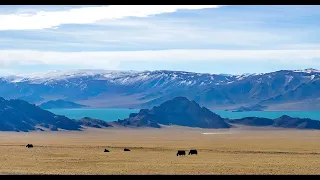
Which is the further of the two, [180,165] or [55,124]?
[55,124]

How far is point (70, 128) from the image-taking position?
7338 inches
